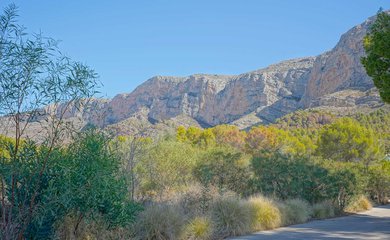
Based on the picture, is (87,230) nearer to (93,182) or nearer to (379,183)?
(93,182)

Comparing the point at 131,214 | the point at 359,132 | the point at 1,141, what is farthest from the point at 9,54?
the point at 359,132

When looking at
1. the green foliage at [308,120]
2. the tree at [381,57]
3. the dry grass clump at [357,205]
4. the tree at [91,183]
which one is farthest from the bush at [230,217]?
the green foliage at [308,120]

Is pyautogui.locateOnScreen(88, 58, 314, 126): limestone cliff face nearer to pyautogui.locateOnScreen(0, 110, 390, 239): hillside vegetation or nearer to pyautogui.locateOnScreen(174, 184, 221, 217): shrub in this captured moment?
pyautogui.locateOnScreen(0, 110, 390, 239): hillside vegetation

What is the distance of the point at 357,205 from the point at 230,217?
50.2 ft

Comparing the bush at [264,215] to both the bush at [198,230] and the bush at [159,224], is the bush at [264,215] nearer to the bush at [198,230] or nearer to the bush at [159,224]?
the bush at [198,230]

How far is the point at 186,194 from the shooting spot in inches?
581

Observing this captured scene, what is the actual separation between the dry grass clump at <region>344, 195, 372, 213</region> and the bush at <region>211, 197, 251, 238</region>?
12602mm

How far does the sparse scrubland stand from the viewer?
23.9 ft

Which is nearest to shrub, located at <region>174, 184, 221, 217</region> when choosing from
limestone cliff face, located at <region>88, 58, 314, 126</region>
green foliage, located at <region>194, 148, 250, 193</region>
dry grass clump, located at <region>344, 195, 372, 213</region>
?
green foliage, located at <region>194, 148, 250, 193</region>

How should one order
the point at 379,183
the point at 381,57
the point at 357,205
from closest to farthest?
1. the point at 381,57
2. the point at 357,205
3. the point at 379,183

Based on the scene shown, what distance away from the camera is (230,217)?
13281mm

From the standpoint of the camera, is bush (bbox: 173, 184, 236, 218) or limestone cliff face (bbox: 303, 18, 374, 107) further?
limestone cliff face (bbox: 303, 18, 374, 107)

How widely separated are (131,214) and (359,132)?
3482 centimetres

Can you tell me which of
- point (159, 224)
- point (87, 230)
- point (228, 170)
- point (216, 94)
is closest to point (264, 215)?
point (159, 224)
